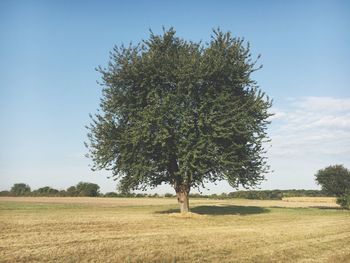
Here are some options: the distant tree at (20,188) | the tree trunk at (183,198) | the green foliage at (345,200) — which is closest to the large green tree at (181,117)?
the tree trunk at (183,198)

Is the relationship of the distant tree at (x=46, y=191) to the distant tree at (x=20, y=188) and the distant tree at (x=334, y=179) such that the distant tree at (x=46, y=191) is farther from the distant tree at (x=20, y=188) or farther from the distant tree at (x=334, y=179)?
the distant tree at (x=334, y=179)

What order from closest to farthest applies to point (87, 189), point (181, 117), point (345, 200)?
point (181, 117), point (345, 200), point (87, 189)

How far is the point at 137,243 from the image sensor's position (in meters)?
18.0

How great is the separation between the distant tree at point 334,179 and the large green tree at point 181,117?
4403 cm

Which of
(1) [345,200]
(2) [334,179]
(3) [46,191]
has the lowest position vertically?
(1) [345,200]

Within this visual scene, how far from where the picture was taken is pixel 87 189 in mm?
111938

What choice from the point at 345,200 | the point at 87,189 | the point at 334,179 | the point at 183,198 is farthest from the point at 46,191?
the point at 183,198

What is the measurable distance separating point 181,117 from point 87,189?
276 ft

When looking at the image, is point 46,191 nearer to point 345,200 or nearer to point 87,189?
point 87,189

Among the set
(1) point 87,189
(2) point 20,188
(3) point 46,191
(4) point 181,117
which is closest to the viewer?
(4) point 181,117

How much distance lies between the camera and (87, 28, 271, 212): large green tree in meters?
33.1

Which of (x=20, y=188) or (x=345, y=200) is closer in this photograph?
(x=345, y=200)

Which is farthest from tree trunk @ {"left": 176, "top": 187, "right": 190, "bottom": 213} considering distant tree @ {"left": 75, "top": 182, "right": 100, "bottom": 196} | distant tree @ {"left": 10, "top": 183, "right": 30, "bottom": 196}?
distant tree @ {"left": 10, "top": 183, "right": 30, "bottom": 196}

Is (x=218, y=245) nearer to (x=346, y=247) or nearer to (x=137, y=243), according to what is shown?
(x=137, y=243)
